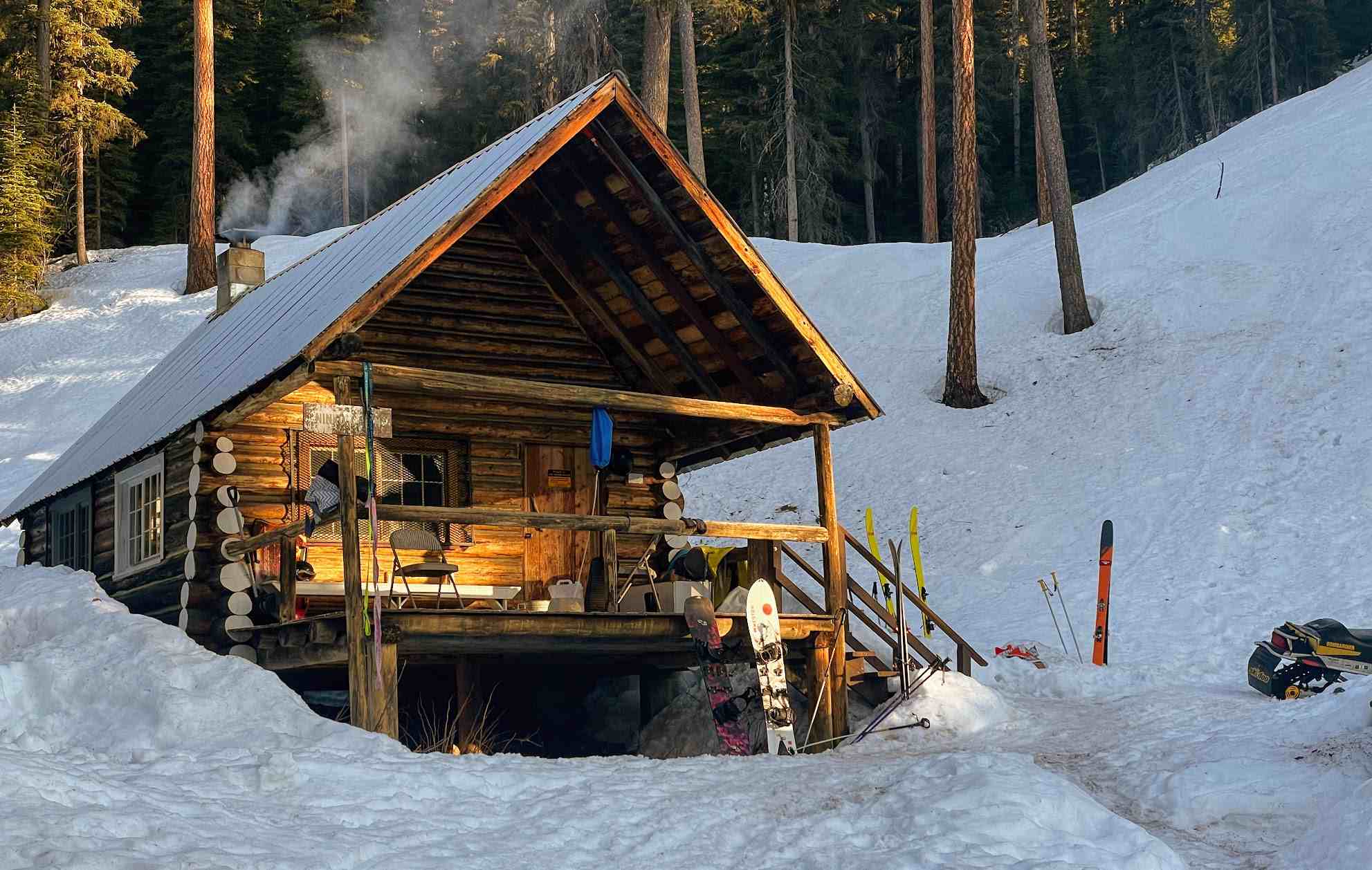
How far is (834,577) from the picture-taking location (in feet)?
44.7

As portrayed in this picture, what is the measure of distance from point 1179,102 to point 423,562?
5128cm

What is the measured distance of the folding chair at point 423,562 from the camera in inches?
496

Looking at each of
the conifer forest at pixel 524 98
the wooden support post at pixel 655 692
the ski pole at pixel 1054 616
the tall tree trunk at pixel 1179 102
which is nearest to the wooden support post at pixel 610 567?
the wooden support post at pixel 655 692

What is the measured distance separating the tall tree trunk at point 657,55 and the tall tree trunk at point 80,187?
1931cm

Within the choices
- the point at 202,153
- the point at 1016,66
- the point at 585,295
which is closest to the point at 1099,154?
the point at 1016,66

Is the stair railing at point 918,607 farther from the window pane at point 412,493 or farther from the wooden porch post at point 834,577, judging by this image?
the window pane at point 412,493

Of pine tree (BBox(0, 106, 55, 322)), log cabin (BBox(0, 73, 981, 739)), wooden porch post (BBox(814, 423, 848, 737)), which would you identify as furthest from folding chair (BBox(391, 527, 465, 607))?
pine tree (BBox(0, 106, 55, 322))

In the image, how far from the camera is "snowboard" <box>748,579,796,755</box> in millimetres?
11898

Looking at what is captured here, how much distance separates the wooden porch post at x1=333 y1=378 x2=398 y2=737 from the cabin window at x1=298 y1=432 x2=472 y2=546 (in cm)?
329

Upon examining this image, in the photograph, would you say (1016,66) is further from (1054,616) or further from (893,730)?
(893,730)

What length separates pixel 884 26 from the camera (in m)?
50.4

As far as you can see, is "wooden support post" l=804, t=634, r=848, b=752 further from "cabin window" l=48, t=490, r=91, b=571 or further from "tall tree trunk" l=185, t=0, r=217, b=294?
"tall tree trunk" l=185, t=0, r=217, b=294

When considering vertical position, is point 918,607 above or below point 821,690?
above

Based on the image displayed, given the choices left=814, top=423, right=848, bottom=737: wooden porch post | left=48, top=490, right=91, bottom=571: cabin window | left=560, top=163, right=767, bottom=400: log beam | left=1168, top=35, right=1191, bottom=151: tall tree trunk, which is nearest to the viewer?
left=814, top=423, right=848, bottom=737: wooden porch post
